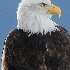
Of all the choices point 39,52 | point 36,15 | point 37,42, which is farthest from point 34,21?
point 39,52

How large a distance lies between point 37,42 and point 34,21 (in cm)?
23

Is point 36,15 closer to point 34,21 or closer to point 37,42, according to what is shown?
point 34,21

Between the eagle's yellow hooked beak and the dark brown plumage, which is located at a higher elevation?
the eagle's yellow hooked beak

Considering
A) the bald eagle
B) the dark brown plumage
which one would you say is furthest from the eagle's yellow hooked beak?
the dark brown plumage

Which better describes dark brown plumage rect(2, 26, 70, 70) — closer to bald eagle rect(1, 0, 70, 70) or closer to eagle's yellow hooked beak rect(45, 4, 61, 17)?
bald eagle rect(1, 0, 70, 70)

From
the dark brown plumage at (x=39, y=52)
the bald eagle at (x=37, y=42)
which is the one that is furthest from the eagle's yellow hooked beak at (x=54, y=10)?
the dark brown plumage at (x=39, y=52)

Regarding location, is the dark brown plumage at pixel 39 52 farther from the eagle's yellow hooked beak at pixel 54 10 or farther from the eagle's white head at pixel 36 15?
the eagle's yellow hooked beak at pixel 54 10

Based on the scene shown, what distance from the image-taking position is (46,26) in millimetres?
10258

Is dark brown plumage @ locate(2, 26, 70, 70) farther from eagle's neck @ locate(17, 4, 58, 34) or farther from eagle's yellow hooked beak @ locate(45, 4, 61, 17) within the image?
eagle's yellow hooked beak @ locate(45, 4, 61, 17)

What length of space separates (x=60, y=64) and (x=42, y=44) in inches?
11.6

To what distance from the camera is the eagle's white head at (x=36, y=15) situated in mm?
10219

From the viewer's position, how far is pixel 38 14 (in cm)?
1027

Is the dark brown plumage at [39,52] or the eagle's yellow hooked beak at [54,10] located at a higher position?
the eagle's yellow hooked beak at [54,10]

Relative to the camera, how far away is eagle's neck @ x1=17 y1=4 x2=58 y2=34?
1023 cm
